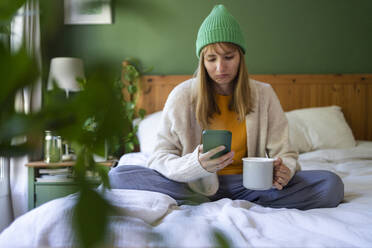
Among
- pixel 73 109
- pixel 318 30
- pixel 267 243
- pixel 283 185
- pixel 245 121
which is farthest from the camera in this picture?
pixel 318 30

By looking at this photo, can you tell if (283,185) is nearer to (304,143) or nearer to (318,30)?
(304,143)

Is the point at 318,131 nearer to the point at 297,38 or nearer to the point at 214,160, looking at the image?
the point at 297,38

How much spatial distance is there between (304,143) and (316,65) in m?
0.95

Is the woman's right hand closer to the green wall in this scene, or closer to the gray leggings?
the gray leggings

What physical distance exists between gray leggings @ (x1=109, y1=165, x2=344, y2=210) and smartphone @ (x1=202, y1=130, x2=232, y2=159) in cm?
21

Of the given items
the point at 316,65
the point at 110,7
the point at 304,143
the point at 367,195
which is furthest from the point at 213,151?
the point at 316,65

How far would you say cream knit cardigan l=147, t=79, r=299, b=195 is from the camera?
4.30ft

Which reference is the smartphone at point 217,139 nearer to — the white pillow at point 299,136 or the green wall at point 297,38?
the white pillow at point 299,136

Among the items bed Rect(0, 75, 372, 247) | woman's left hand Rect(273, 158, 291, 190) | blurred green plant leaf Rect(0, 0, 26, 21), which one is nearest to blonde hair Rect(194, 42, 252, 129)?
woman's left hand Rect(273, 158, 291, 190)

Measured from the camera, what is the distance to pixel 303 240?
0.75 meters

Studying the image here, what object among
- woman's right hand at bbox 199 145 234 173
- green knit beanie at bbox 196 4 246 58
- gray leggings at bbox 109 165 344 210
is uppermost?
green knit beanie at bbox 196 4 246 58

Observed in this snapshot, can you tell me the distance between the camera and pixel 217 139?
102 centimetres

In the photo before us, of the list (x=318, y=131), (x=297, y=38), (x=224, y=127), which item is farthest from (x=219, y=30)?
(x=297, y=38)

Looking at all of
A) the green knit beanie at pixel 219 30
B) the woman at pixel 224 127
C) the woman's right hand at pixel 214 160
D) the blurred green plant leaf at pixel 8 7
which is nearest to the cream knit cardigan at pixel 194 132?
the woman at pixel 224 127
